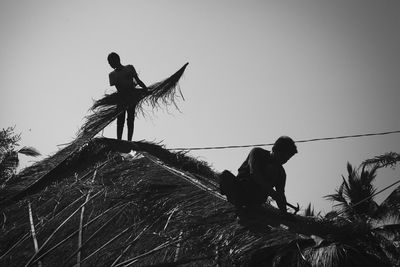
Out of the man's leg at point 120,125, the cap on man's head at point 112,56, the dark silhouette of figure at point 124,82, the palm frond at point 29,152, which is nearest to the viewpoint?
the dark silhouette of figure at point 124,82

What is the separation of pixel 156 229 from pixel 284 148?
1.29 m

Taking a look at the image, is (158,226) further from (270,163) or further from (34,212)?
(34,212)

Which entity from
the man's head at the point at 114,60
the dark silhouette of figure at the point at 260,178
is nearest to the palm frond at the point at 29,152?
the man's head at the point at 114,60

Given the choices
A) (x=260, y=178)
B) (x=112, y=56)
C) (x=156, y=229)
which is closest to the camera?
(x=156, y=229)

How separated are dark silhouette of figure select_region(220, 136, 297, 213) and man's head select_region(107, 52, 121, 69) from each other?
332 cm

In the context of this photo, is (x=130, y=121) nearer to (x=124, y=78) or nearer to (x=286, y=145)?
(x=124, y=78)

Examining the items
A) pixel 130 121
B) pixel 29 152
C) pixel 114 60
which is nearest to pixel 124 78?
pixel 114 60

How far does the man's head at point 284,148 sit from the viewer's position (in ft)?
10.8

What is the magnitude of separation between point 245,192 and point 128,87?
305cm

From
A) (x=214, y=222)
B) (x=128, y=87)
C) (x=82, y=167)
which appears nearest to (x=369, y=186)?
(x=128, y=87)

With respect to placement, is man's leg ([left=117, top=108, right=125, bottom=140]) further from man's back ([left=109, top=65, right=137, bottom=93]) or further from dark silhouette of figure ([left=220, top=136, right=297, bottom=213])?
dark silhouette of figure ([left=220, top=136, right=297, bottom=213])

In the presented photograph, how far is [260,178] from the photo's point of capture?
321 cm

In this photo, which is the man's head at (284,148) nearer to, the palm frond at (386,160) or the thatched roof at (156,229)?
the thatched roof at (156,229)

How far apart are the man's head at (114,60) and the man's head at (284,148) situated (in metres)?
3.52
